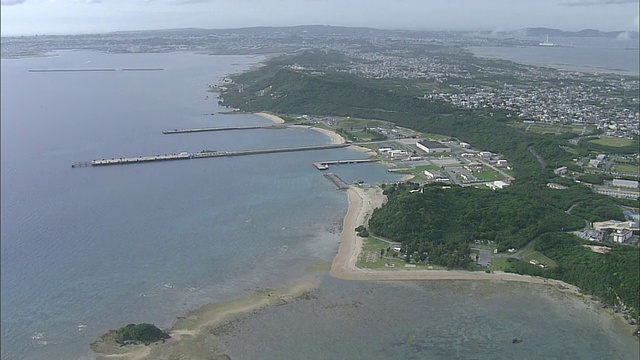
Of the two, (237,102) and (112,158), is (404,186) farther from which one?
(237,102)

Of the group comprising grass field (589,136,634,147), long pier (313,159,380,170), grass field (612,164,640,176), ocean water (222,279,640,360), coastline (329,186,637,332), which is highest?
grass field (589,136,634,147)

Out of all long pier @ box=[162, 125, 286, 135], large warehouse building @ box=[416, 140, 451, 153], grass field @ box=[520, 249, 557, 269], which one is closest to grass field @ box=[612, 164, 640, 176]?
large warehouse building @ box=[416, 140, 451, 153]

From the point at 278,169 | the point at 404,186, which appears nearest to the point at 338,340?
the point at 404,186

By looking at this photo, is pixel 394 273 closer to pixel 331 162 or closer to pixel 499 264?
pixel 499 264

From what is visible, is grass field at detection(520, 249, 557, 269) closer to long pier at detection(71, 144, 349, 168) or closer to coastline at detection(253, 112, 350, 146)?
long pier at detection(71, 144, 349, 168)

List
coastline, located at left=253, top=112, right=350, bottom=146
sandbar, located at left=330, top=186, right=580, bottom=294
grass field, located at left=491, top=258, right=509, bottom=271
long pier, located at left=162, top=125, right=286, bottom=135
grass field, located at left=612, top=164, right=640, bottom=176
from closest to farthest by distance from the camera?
sandbar, located at left=330, top=186, right=580, bottom=294 → grass field, located at left=491, top=258, right=509, bottom=271 → grass field, located at left=612, top=164, right=640, bottom=176 → coastline, located at left=253, top=112, right=350, bottom=146 → long pier, located at left=162, top=125, right=286, bottom=135

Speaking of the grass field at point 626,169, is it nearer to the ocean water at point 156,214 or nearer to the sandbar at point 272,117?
the ocean water at point 156,214

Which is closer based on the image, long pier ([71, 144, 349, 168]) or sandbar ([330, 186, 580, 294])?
sandbar ([330, 186, 580, 294])
